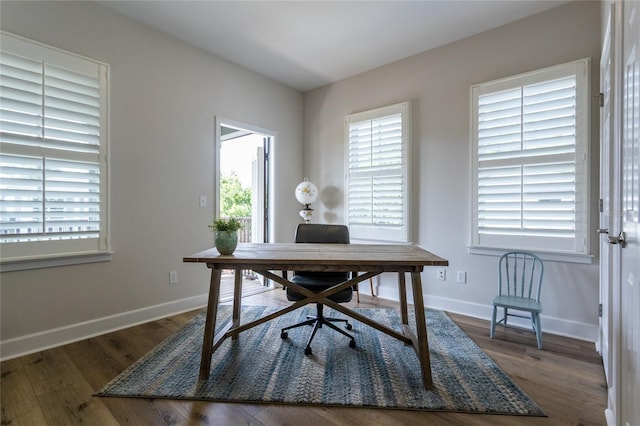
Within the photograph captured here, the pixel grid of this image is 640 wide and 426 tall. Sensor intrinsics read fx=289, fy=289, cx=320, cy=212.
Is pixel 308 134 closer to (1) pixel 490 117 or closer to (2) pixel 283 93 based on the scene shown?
(2) pixel 283 93

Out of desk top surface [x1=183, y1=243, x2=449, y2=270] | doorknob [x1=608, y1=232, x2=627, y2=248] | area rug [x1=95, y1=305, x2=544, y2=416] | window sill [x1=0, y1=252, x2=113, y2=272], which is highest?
doorknob [x1=608, y1=232, x2=627, y2=248]

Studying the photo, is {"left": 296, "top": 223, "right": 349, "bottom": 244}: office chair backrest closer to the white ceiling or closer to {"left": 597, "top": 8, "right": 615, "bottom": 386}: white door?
{"left": 597, "top": 8, "right": 615, "bottom": 386}: white door

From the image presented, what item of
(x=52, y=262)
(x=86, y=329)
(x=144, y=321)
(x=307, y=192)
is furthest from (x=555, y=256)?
(x=52, y=262)

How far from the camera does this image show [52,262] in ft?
7.42

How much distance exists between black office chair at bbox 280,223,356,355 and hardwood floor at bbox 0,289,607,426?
27.3 inches

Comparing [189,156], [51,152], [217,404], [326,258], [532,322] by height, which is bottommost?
[217,404]

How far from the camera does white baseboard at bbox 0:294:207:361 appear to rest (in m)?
2.10

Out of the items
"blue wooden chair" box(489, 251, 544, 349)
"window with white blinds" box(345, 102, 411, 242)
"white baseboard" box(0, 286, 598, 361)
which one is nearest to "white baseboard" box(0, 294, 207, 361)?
"white baseboard" box(0, 286, 598, 361)

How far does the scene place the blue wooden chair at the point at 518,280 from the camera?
7.94 ft

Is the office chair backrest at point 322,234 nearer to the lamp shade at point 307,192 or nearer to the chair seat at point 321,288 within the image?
the chair seat at point 321,288

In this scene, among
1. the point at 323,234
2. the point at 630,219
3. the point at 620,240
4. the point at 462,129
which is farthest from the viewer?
the point at 462,129

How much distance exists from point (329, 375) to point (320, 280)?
0.70m

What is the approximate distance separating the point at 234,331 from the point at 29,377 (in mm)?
1278

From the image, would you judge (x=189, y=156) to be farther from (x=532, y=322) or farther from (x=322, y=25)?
(x=532, y=322)
